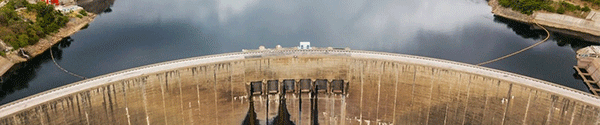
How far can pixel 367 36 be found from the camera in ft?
193

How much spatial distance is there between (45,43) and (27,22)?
3.71m

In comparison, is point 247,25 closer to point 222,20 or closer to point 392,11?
point 222,20

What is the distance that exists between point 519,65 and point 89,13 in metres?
55.8

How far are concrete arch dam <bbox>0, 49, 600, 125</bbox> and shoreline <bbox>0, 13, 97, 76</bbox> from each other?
21935 millimetres

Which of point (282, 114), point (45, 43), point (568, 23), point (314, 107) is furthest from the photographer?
point (568, 23)

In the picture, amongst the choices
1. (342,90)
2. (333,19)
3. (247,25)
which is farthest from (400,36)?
(342,90)

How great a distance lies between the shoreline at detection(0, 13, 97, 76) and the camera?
161 ft

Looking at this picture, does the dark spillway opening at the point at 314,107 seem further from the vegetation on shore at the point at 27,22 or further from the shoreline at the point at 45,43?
the vegetation on shore at the point at 27,22

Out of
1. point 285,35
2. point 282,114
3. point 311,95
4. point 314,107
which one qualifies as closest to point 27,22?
point 285,35

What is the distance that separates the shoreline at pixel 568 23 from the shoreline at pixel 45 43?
2263 inches

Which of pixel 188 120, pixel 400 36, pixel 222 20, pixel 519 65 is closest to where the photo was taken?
pixel 188 120

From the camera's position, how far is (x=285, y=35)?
191ft

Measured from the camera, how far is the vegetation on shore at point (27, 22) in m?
53.2

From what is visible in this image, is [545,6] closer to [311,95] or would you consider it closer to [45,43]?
[311,95]
